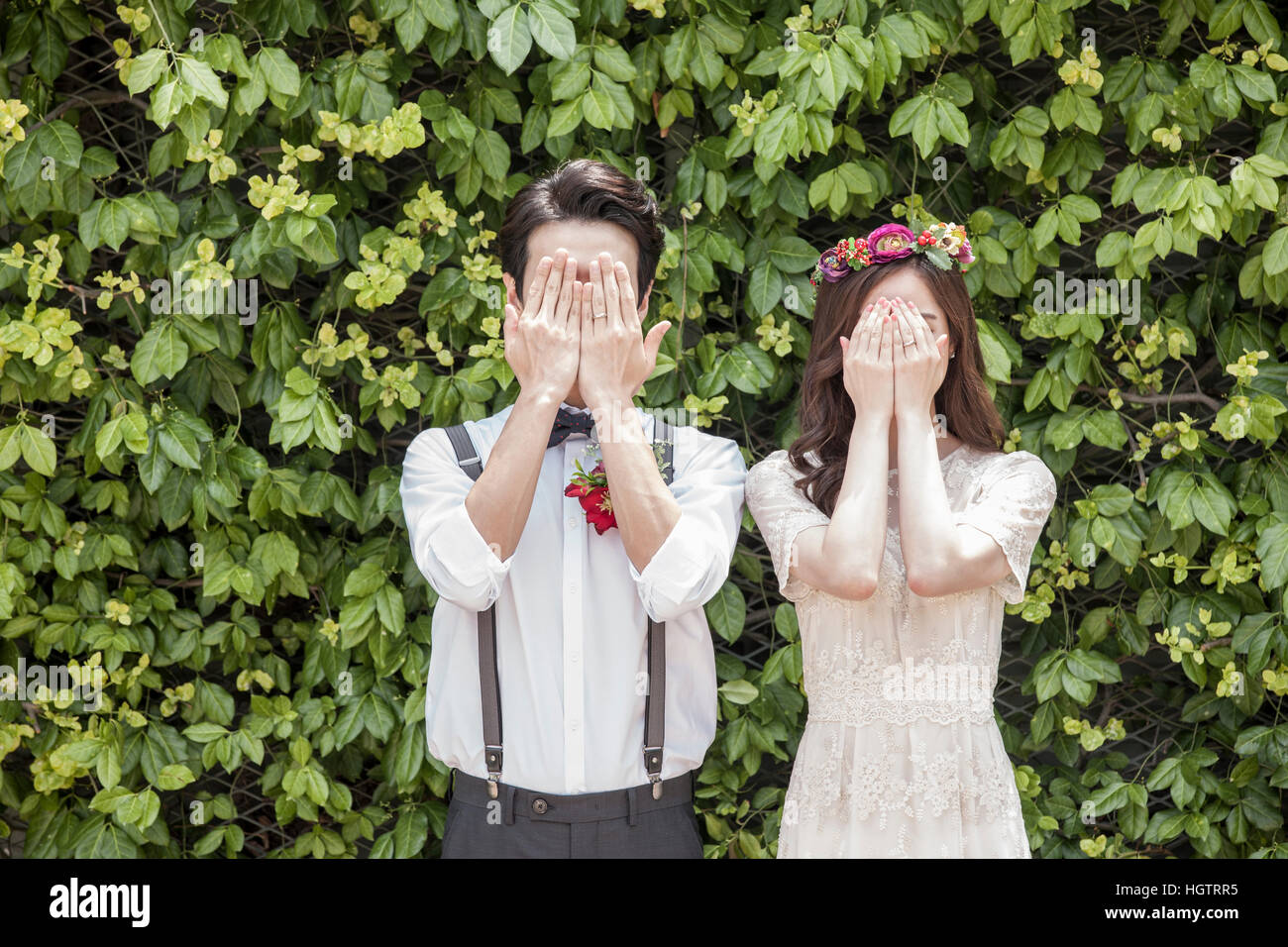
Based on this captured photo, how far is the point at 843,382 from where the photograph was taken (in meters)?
1.79

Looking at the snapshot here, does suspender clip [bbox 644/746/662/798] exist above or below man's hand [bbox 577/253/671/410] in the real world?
below

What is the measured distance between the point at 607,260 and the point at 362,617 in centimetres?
103

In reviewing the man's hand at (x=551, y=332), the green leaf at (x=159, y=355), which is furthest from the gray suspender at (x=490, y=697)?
the green leaf at (x=159, y=355)

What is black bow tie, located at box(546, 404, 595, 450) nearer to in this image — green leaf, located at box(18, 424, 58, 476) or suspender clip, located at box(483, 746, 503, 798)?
suspender clip, located at box(483, 746, 503, 798)

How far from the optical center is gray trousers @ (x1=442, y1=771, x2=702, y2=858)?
164cm

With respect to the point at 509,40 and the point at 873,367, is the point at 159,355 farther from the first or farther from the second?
the point at 873,367

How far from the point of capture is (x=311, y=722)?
2439 mm

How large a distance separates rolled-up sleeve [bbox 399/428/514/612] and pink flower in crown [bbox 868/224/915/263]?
0.71 m

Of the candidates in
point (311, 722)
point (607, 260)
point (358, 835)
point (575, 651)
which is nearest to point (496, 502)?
point (575, 651)

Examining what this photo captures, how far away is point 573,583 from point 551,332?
0.36 m

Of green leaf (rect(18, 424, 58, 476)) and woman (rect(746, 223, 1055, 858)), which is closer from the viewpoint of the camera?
woman (rect(746, 223, 1055, 858))

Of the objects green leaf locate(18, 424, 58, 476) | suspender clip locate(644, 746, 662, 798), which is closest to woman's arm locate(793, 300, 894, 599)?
suspender clip locate(644, 746, 662, 798)

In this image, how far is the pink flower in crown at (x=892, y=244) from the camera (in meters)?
1.80

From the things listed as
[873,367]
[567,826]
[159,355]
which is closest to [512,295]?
[873,367]
